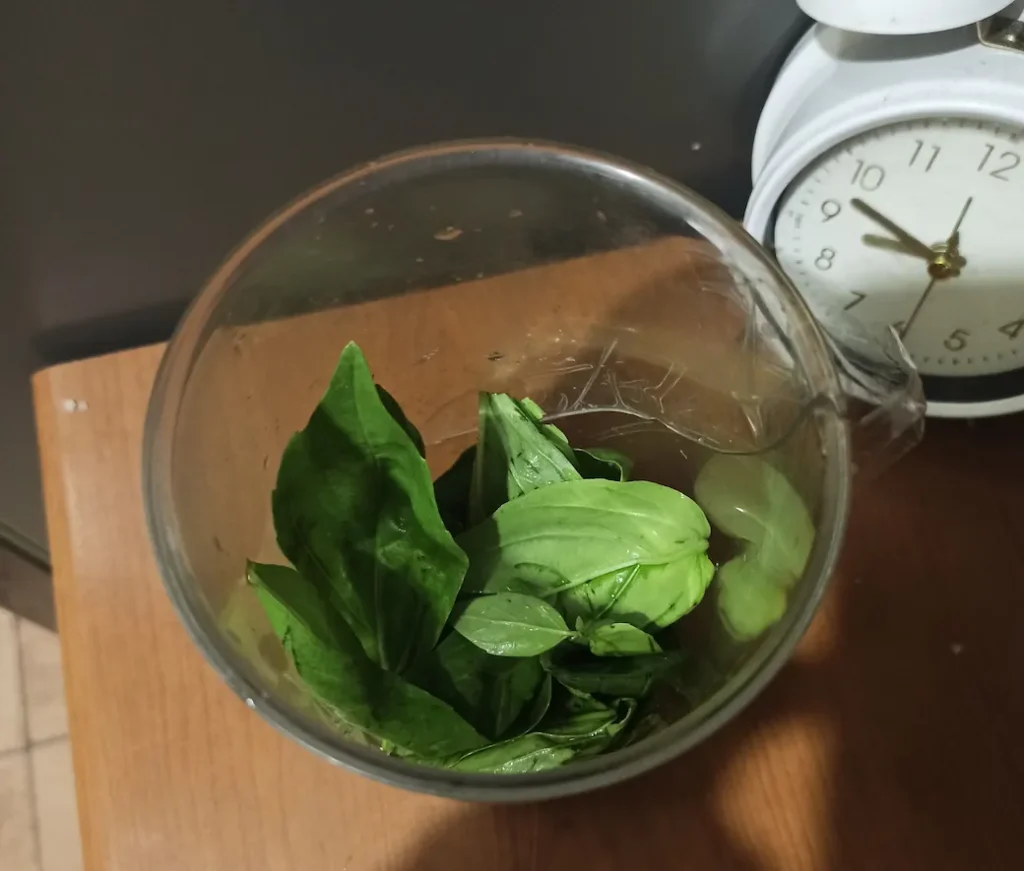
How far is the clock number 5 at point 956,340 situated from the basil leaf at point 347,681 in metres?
0.27

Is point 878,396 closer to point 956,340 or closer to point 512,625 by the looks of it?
Result: point 956,340

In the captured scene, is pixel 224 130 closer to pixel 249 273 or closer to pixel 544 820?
pixel 249 273

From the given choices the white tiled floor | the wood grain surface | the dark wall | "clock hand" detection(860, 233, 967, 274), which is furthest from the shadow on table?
the white tiled floor

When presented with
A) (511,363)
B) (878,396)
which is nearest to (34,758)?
(511,363)

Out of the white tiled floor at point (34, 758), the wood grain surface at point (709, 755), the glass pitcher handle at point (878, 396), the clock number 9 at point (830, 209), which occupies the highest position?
the clock number 9 at point (830, 209)

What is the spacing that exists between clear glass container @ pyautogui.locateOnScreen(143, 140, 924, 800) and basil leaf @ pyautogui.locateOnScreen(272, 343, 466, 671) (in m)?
0.03

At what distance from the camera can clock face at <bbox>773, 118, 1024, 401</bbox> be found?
0.38m

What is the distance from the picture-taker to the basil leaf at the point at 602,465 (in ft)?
1.22

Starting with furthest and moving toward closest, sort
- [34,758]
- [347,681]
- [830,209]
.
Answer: [34,758], [830,209], [347,681]

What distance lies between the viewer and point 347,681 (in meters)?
0.30

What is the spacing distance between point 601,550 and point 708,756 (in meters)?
0.11

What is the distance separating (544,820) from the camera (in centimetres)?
37

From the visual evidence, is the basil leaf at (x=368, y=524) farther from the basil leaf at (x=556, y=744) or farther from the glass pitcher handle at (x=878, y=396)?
the glass pitcher handle at (x=878, y=396)

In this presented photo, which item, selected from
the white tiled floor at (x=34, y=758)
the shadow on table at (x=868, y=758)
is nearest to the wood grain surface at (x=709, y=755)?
the shadow on table at (x=868, y=758)
